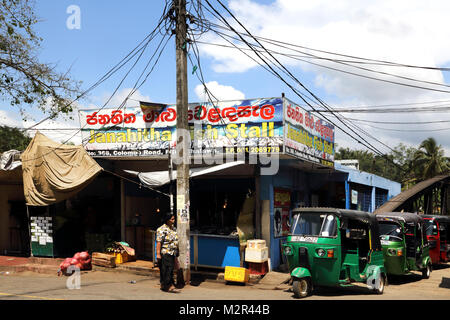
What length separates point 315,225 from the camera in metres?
10.2

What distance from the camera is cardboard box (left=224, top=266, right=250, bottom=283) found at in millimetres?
11859

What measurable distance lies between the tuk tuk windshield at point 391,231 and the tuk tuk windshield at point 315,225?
11.3 ft

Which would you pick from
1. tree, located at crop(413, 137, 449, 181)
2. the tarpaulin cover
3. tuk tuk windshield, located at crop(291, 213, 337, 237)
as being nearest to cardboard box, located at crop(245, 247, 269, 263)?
tuk tuk windshield, located at crop(291, 213, 337, 237)

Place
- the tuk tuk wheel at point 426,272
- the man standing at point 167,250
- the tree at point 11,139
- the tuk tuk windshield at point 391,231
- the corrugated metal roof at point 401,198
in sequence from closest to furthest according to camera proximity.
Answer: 1. the man standing at point 167,250
2. the tuk tuk windshield at point 391,231
3. the tuk tuk wheel at point 426,272
4. the corrugated metal roof at point 401,198
5. the tree at point 11,139

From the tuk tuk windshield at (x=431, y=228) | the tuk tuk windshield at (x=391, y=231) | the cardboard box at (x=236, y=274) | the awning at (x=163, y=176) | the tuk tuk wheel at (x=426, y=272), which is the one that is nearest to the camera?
the cardboard box at (x=236, y=274)

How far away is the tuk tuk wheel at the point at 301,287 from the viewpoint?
9648 mm

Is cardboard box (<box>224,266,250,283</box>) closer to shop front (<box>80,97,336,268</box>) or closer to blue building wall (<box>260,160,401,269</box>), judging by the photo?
shop front (<box>80,97,336,268</box>)

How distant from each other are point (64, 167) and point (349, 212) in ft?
28.2

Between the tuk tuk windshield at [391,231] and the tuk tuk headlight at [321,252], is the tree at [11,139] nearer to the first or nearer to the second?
the tuk tuk windshield at [391,231]

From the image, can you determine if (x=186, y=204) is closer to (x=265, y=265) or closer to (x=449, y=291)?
(x=265, y=265)

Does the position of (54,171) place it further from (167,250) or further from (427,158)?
(427,158)

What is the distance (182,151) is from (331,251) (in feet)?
14.8

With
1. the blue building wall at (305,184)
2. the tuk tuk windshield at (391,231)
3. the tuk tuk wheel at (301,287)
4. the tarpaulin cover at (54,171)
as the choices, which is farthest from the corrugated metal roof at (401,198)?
the tarpaulin cover at (54,171)

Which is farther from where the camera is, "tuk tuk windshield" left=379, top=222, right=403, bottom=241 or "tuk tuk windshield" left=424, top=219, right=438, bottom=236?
"tuk tuk windshield" left=424, top=219, right=438, bottom=236
